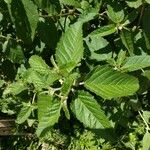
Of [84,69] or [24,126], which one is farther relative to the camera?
[24,126]

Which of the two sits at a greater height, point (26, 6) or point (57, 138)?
point (26, 6)

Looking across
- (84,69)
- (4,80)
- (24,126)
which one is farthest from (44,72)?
(24,126)

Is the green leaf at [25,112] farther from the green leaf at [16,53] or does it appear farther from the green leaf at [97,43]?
the green leaf at [97,43]

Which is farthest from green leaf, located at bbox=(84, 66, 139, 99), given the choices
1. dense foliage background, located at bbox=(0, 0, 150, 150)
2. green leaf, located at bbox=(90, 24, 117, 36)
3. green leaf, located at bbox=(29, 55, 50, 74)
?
green leaf, located at bbox=(90, 24, 117, 36)

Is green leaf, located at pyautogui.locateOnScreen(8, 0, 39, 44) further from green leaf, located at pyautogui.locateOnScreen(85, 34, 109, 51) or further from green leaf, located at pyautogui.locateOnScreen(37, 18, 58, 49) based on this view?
green leaf, located at pyautogui.locateOnScreen(85, 34, 109, 51)

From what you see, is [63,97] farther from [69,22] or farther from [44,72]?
[69,22]

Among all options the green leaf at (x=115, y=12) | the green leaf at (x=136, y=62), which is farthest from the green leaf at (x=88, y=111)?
the green leaf at (x=115, y=12)
